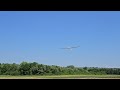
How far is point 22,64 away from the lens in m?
4.88

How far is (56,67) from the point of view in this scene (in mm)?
4992
